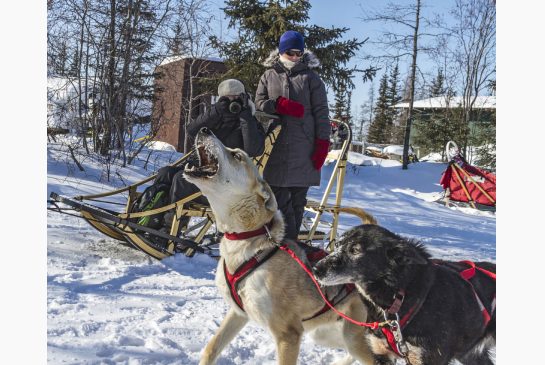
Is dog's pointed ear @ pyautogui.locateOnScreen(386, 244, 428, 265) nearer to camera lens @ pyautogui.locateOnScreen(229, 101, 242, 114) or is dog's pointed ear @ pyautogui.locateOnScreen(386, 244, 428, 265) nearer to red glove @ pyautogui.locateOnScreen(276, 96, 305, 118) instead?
red glove @ pyautogui.locateOnScreen(276, 96, 305, 118)

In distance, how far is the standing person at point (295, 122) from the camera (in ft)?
13.0

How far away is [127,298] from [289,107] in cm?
202

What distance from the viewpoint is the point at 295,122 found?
4074 mm

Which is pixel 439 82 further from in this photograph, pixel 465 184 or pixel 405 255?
pixel 465 184

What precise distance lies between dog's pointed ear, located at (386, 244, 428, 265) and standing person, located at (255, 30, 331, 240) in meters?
1.93

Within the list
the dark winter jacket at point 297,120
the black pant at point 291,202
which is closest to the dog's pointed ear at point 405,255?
the black pant at point 291,202

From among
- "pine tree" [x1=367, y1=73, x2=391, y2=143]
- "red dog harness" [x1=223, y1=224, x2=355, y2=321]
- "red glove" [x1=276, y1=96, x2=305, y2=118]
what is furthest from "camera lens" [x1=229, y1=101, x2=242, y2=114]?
"pine tree" [x1=367, y1=73, x2=391, y2=143]

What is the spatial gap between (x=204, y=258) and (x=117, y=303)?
1308 millimetres

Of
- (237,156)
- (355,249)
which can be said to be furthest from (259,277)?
(237,156)

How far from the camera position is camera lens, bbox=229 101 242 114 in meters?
3.96

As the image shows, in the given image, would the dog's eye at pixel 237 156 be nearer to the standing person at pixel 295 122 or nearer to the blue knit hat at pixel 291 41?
the standing person at pixel 295 122

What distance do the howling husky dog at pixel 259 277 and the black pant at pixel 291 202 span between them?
132 cm
